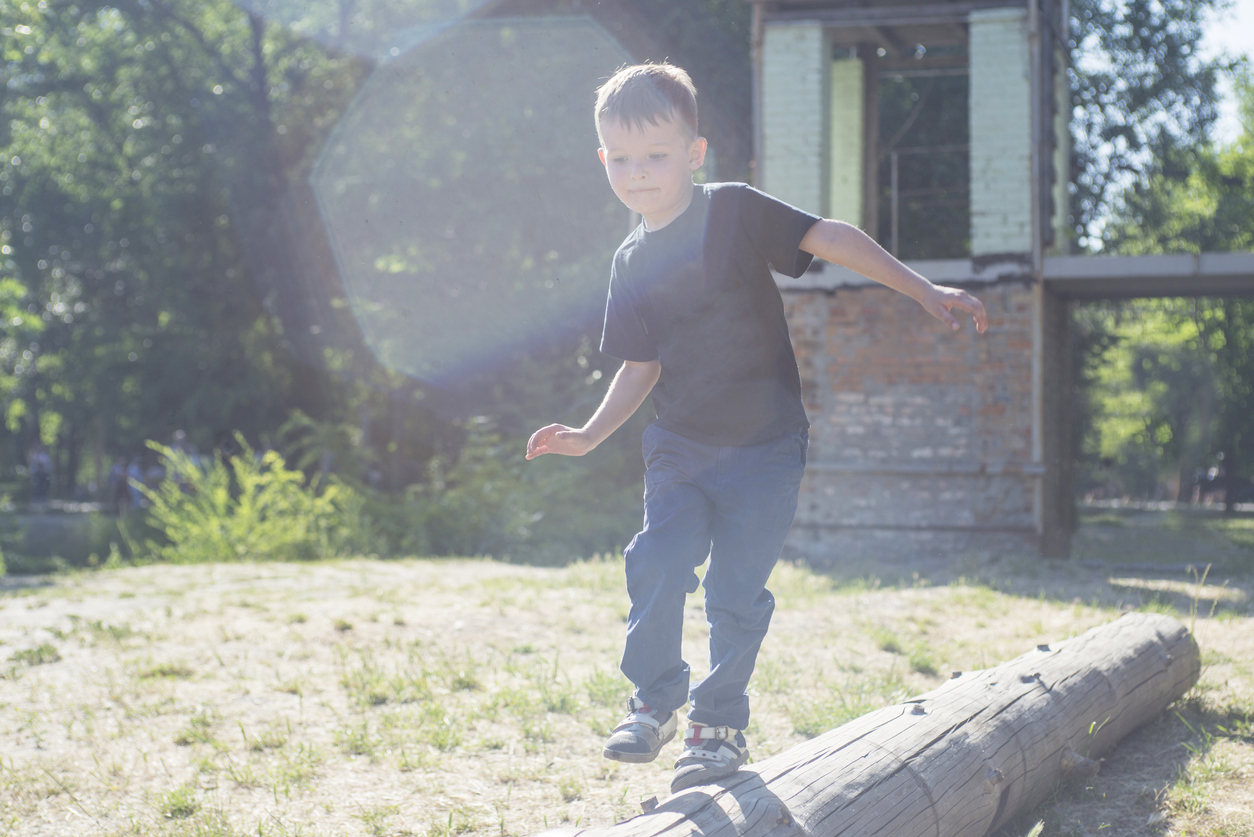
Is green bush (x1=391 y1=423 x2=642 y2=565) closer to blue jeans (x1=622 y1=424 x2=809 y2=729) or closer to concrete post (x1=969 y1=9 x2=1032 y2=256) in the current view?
concrete post (x1=969 y1=9 x2=1032 y2=256)

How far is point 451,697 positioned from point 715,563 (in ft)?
6.33

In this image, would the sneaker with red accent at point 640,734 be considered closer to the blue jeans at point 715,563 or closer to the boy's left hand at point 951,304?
the blue jeans at point 715,563

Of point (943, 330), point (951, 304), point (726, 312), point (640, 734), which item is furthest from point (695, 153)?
point (943, 330)

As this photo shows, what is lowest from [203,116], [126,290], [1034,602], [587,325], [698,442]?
[1034,602]

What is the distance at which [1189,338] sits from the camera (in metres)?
28.6

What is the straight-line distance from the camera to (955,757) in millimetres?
2715

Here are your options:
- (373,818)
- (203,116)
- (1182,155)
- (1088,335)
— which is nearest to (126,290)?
(203,116)

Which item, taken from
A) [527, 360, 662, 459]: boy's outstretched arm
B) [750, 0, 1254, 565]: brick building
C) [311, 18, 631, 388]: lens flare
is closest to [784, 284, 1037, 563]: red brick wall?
[750, 0, 1254, 565]: brick building

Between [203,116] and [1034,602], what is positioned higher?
[203,116]

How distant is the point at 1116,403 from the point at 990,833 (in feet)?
130

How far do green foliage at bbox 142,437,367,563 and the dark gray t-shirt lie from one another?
345 inches

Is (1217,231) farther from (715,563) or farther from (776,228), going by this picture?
(715,563)

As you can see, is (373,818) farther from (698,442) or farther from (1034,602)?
(1034,602)

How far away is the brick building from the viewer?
9.23 metres
